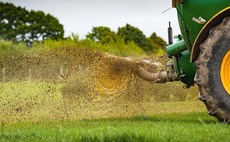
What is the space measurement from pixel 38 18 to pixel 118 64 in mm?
49455

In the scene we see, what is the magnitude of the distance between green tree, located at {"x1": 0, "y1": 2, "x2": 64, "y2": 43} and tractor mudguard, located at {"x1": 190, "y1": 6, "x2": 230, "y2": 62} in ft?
161

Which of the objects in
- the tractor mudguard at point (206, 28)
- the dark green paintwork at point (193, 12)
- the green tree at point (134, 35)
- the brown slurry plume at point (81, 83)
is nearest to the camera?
the tractor mudguard at point (206, 28)

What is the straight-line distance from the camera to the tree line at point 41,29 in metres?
56.6

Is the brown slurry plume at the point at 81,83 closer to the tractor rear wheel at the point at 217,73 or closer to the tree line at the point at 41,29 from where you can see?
the tractor rear wheel at the point at 217,73

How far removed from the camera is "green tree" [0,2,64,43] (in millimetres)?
57928

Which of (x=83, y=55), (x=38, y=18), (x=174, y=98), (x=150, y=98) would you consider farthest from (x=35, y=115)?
(x=38, y=18)

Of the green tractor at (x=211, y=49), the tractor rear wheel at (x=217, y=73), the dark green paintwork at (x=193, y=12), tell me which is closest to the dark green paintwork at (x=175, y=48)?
the dark green paintwork at (x=193, y=12)

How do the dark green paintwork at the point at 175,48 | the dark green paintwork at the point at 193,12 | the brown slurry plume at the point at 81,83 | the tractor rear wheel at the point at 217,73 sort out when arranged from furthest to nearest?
the brown slurry plume at the point at 81,83 → the dark green paintwork at the point at 175,48 → the dark green paintwork at the point at 193,12 → the tractor rear wheel at the point at 217,73

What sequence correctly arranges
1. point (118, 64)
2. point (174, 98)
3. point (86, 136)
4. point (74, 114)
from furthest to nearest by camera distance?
1. point (174, 98)
2. point (118, 64)
3. point (74, 114)
4. point (86, 136)

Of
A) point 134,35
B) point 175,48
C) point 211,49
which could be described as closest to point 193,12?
point 211,49

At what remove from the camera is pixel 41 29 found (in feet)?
195

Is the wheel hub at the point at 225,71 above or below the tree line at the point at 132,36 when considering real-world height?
below

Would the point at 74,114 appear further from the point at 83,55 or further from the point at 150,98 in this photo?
the point at 150,98

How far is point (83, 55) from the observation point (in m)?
12.5
